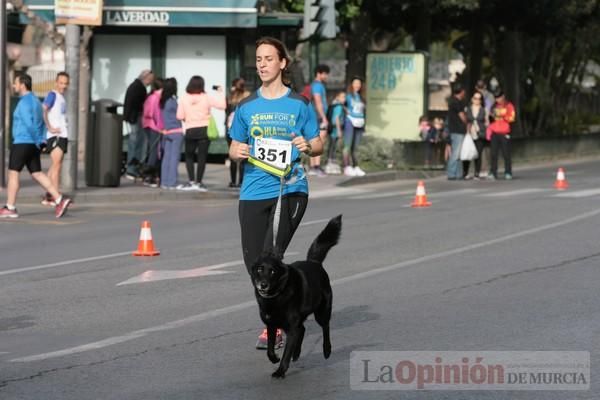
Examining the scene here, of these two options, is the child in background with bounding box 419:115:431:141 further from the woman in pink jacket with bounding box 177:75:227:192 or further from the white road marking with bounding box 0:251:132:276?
the white road marking with bounding box 0:251:132:276

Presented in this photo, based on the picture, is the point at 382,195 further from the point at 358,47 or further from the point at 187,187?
the point at 358,47

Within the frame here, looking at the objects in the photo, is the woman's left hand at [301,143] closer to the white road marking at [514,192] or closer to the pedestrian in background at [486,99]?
the white road marking at [514,192]

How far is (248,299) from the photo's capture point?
1128cm

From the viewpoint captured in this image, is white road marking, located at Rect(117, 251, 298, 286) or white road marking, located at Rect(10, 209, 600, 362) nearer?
white road marking, located at Rect(10, 209, 600, 362)

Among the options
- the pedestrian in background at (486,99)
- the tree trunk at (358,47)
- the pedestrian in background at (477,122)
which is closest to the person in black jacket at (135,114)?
the pedestrian in background at (477,122)

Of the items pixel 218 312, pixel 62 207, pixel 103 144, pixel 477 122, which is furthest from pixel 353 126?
pixel 218 312

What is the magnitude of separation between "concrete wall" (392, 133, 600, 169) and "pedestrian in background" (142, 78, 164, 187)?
6.50 meters

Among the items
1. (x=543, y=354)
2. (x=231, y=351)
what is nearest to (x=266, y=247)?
(x=231, y=351)

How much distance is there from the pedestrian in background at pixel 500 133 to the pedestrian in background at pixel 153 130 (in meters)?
6.91

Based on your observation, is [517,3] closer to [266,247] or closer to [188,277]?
[188,277]

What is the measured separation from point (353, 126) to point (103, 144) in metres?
5.37

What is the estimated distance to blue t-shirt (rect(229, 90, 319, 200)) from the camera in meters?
8.82

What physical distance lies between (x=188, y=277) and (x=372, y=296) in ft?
6.50

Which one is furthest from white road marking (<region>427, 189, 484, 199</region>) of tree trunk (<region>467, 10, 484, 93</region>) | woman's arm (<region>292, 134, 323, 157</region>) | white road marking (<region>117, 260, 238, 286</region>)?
woman's arm (<region>292, 134, 323, 157</region>)
